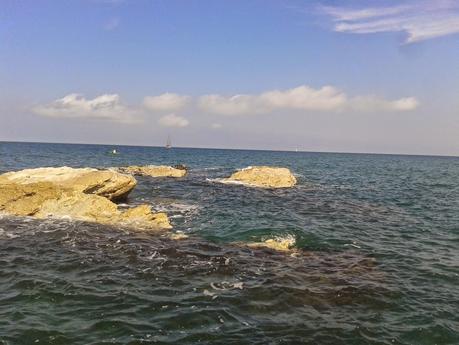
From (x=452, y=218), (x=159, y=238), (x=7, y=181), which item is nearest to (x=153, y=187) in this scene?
(x=7, y=181)

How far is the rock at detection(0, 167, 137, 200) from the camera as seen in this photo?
24016 mm

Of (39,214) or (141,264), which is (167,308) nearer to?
(141,264)

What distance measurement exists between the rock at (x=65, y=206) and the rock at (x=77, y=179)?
1.97 feet

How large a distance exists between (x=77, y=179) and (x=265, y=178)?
22.9 meters

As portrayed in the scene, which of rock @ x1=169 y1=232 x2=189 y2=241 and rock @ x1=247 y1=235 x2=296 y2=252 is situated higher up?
rock @ x1=169 y1=232 x2=189 y2=241

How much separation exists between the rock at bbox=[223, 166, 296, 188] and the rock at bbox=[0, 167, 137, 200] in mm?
18231

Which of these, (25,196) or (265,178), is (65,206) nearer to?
(25,196)

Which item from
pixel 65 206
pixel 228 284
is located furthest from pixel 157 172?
pixel 228 284

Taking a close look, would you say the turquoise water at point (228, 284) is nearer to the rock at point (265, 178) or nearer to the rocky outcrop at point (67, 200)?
→ the rocky outcrop at point (67, 200)

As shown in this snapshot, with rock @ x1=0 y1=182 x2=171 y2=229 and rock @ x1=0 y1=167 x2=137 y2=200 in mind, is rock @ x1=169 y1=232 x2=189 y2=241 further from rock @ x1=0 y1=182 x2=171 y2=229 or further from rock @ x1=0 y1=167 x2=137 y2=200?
rock @ x1=0 y1=167 x2=137 y2=200

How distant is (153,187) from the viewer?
38.7 meters

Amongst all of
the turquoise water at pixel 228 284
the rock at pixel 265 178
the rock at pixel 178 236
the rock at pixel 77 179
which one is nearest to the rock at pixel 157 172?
the rock at pixel 265 178

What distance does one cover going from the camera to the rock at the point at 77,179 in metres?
24.0

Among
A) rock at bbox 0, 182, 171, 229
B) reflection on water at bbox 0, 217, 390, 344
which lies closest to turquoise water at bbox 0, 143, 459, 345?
reflection on water at bbox 0, 217, 390, 344
